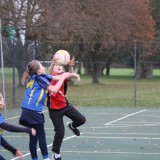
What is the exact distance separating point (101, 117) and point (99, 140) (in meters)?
6.12

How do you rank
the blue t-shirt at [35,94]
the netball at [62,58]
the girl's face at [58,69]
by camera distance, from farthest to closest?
1. the girl's face at [58,69]
2. the netball at [62,58]
3. the blue t-shirt at [35,94]

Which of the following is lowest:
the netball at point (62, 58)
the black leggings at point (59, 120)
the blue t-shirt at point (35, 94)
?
the black leggings at point (59, 120)

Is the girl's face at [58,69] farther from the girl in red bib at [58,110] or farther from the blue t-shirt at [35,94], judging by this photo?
the blue t-shirt at [35,94]

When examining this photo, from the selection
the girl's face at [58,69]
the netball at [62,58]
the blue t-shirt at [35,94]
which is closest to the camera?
the blue t-shirt at [35,94]

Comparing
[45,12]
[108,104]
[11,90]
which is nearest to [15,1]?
[45,12]

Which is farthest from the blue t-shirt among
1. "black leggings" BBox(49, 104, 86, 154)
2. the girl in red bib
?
"black leggings" BBox(49, 104, 86, 154)

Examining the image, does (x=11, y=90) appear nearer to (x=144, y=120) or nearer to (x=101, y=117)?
(x=101, y=117)

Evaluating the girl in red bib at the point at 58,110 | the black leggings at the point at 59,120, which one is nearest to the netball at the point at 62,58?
the girl in red bib at the point at 58,110

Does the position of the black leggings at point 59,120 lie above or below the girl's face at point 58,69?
below

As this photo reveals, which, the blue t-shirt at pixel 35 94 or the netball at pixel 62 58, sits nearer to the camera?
the blue t-shirt at pixel 35 94

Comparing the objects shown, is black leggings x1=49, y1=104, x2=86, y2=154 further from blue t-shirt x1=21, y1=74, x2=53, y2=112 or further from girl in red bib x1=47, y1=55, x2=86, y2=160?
blue t-shirt x1=21, y1=74, x2=53, y2=112

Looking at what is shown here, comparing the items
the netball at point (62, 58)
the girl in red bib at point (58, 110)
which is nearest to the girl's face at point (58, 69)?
the girl in red bib at point (58, 110)

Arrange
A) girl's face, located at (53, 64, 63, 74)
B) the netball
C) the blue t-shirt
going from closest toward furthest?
the blue t-shirt, the netball, girl's face, located at (53, 64, 63, 74)

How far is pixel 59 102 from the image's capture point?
434 inches
